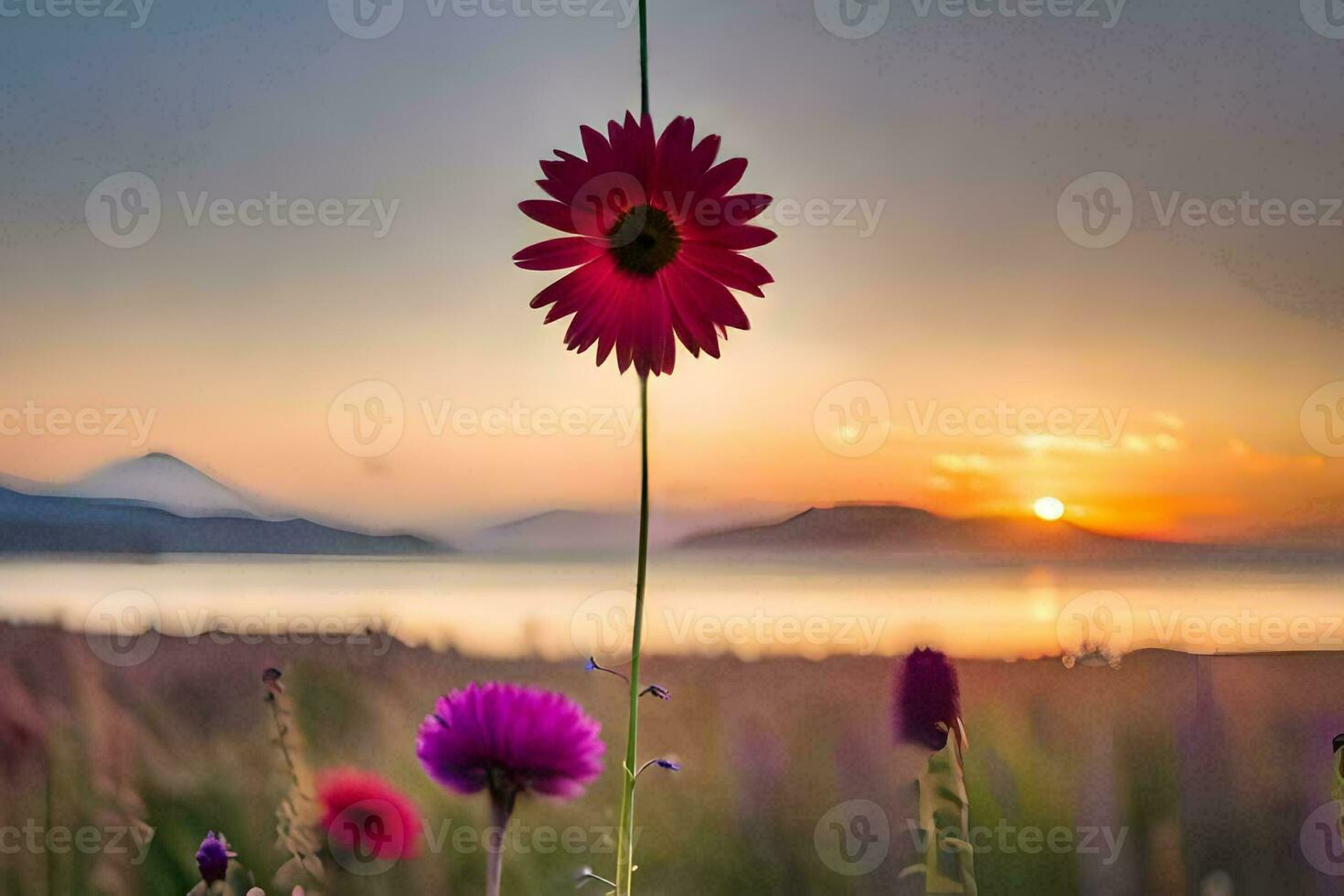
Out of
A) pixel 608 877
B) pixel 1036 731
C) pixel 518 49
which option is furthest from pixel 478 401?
pixel 1036 731

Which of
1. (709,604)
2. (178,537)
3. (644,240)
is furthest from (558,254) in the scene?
(178,537)

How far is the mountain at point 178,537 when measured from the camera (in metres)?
0.96

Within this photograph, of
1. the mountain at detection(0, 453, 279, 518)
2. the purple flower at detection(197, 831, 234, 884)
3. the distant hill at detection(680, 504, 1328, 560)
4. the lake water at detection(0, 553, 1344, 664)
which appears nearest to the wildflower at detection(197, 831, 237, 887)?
the purple flower at detection(197, 831, 234, 884)

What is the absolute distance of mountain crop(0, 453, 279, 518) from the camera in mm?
965

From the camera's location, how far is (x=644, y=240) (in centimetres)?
82

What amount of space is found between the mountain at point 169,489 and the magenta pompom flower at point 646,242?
1.17 ft

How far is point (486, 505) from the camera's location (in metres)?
0.96

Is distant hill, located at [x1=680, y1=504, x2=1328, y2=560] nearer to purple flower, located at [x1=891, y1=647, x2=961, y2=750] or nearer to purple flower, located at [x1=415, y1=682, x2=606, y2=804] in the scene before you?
purple flower, located at [x1=891, y1=647, x2=961, y2=750]

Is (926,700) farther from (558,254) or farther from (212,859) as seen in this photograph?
(212,859)

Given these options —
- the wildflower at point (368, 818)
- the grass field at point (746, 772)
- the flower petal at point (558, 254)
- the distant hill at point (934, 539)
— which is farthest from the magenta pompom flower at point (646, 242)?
the wildflower at point (368, 818)

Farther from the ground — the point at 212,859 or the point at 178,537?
the point at 178,537

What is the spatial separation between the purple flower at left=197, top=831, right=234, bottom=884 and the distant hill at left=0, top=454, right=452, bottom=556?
0.25m

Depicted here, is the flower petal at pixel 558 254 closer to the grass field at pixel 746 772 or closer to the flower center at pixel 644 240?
the flower center at pixel 644 240

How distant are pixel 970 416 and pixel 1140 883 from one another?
440mm
